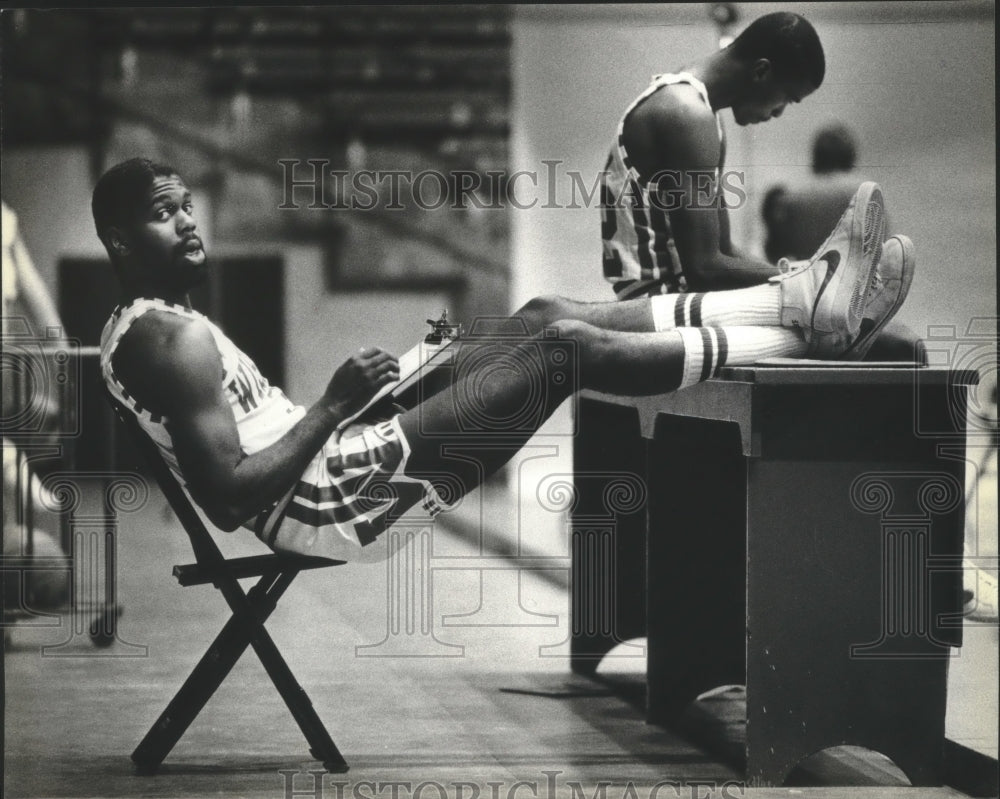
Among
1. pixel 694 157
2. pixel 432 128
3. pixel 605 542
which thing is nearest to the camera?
A: pixel 694 157

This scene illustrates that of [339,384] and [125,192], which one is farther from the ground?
[125,192]

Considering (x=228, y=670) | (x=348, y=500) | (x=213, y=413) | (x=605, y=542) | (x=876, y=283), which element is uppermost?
(x=876, y=283)

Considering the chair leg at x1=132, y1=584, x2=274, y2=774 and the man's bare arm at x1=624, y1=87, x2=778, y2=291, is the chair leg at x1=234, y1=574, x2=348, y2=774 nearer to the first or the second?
the chair leg at x1=132, y1=584, x2=274, y2=774

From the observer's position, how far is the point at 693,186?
129 inches

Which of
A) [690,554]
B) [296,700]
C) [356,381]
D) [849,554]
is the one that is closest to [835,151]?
[690,554]

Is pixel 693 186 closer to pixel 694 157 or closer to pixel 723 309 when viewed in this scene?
pixel 694 157

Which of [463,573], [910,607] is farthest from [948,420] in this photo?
[463,573]

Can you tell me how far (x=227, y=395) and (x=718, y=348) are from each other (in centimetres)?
104

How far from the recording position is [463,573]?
11.5ft

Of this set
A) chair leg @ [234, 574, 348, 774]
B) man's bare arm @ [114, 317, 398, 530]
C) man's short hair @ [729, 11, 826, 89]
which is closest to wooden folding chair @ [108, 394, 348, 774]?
chair leg @ [234, 574, 348, 774]

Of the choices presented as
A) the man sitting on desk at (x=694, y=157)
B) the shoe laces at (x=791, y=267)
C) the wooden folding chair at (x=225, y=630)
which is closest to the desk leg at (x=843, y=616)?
the shoe laces at (x=791, y=267)

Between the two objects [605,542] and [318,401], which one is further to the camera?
[605,542]

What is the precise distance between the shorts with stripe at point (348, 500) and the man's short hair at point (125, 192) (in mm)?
649

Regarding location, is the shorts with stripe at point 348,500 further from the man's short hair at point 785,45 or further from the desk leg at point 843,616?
the man's short hair at point 785,45
